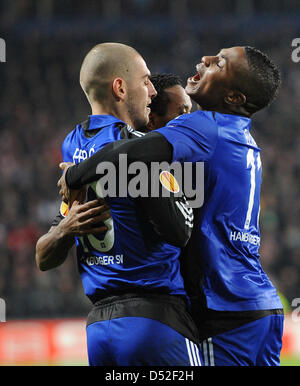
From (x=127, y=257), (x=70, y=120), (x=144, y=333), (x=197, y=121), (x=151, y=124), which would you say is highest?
(x=70, y=120)

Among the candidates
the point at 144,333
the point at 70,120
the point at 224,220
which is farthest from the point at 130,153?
the point at 70,120

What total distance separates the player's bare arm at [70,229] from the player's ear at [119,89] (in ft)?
1.91

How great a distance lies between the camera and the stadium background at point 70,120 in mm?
9773

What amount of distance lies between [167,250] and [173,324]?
12.8 inches

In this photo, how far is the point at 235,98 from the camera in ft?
10.5

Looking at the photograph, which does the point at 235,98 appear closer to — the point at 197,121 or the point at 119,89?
the point at 197,121

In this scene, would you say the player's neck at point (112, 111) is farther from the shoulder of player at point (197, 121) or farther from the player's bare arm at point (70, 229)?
the player's bare arm at point (70, 229)

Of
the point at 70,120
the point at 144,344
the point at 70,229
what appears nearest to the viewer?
the point at 144,344

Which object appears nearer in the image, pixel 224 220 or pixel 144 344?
pixel 144 344

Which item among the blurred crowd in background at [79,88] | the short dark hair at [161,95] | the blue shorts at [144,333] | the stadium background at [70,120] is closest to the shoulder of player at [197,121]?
the short dark hair at [161,95]

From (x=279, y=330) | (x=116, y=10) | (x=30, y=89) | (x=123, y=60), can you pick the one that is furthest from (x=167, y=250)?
(x=116, y=10)

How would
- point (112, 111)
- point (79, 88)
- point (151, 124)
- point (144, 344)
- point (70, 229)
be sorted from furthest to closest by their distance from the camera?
point (79, 88) → point (151, 124) → point (112, 111) → point (70, 229) → point (144, 344)

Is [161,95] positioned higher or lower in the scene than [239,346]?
higher

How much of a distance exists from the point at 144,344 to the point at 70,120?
11688 mm
